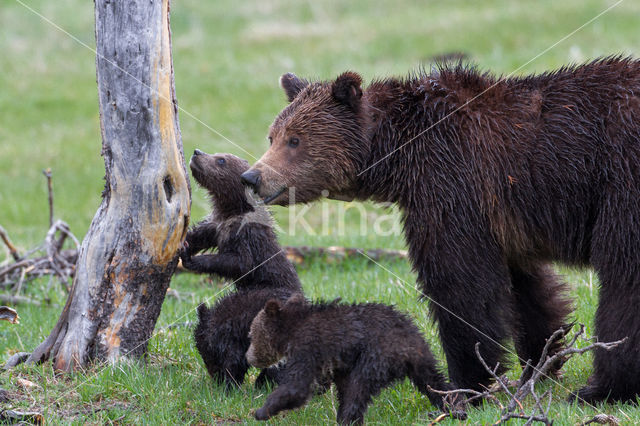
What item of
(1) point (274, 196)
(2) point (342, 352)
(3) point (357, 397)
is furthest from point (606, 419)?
(1) point (274, 196)

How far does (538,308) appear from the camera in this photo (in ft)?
21.0

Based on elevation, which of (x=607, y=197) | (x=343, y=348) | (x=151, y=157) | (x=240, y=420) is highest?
(x=151, y=157)

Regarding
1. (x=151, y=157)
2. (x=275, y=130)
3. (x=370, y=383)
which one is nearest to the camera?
(x=370, y=383)

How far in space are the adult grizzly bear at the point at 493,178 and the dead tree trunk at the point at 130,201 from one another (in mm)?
669

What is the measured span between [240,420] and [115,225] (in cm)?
161

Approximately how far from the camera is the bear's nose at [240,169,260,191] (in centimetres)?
590

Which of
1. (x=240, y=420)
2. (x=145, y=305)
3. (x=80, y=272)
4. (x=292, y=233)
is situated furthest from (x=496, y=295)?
(x=292, y=233)

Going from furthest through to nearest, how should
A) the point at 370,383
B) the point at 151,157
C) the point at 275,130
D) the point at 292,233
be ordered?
the point at 292,233, the point at 275,130, the point at 151,157, the point at 370,383

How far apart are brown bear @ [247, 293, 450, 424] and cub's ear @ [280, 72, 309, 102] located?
6.30ft

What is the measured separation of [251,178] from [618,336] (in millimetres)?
2686

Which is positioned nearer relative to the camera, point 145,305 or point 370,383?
point 370,383

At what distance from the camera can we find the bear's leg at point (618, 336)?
5.22 meters

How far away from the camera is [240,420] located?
536 cm

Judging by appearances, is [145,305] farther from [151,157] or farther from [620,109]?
[620,109]
